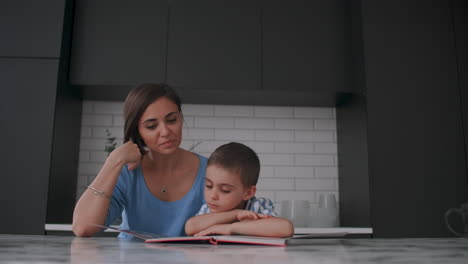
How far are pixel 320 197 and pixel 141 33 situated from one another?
1789mm

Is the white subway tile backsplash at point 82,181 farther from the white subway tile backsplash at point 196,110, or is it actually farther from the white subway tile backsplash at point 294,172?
the white subway tile backsplash at point 294,172

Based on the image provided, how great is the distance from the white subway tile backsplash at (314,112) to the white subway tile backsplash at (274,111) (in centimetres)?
5

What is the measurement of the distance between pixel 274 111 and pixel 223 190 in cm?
212

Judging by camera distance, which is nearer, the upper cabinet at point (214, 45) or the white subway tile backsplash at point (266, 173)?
the upper cabinet at point (214, 45)

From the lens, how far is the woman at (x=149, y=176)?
1549mm

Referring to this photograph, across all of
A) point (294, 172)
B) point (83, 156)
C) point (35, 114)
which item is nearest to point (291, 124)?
point (294, 172)

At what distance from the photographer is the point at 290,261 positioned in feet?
1.70

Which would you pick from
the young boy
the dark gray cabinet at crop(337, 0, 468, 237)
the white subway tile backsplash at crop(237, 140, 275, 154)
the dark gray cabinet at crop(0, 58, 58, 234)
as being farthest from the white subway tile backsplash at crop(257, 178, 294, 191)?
the young boy

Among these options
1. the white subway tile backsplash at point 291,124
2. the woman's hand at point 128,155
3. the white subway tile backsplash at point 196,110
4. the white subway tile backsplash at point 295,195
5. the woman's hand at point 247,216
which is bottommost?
the woman's hand at point 247,216

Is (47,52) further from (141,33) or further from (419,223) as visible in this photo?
(419,223)

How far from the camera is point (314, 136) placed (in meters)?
3.47

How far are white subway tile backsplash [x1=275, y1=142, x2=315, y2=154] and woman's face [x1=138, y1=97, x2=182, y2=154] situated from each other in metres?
1.91

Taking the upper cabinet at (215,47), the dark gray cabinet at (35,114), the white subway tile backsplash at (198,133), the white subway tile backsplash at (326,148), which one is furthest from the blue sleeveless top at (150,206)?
the white subway tile backsplash at (326,148)

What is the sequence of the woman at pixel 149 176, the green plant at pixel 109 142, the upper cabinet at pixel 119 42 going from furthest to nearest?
the green plant at pixel 109 142 < the upper cabinet at pixel 119 42 < the woman at pixel 149 176
